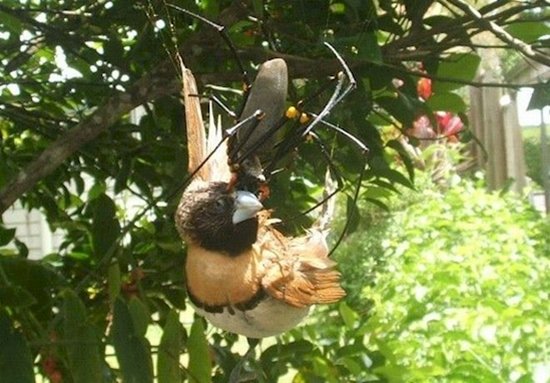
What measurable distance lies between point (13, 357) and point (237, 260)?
7.3 inches

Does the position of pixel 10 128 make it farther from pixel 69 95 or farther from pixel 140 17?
pixel 140 17

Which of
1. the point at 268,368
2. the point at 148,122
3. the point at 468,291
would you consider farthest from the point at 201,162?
the point at 468,291

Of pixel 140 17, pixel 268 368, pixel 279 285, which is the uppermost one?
pixel 140 17

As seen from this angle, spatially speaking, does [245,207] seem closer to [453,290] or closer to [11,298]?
[11,298]

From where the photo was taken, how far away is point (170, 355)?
493 millimetres

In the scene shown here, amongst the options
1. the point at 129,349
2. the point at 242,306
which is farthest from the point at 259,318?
the point at 129,349

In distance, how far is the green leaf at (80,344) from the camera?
1.64ft

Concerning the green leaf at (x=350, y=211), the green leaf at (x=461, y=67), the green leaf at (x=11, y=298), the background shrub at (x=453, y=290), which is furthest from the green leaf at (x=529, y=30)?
the green leaf at (x=11, y=298)

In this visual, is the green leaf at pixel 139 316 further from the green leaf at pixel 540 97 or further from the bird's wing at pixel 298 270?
the green leaf at pixel 540 97

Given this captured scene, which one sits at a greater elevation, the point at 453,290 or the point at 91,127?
the point at 91,127

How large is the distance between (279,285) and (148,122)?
0.43 metres

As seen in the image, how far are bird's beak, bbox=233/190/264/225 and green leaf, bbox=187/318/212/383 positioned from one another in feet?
0.50

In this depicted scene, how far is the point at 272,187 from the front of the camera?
553mm

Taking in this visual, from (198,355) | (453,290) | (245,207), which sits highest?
(245,207)
